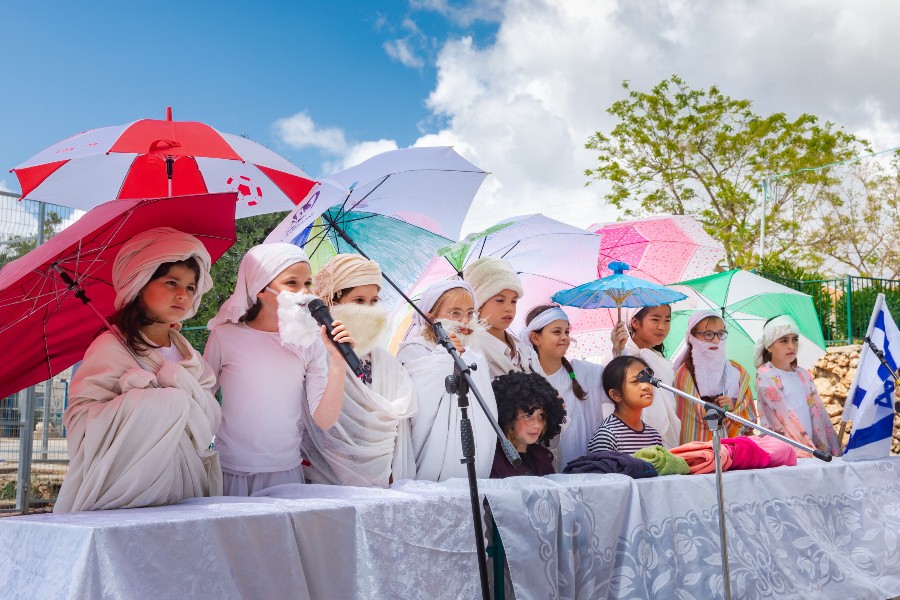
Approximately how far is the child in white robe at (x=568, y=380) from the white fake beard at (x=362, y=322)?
5.77 ft

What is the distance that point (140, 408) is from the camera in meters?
3.14

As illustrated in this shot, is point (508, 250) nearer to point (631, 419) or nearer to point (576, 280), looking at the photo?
point (576, 280)

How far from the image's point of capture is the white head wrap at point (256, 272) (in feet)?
12.3

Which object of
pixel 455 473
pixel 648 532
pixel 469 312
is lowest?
pixel 648 532

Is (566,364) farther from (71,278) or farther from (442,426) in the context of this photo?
(71,278)

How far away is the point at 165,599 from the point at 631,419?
334cm

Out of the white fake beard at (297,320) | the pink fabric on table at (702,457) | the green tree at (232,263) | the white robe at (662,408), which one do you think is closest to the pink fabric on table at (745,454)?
the pink fabric on table at (702,457)

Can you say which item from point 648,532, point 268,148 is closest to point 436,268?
point 268,148

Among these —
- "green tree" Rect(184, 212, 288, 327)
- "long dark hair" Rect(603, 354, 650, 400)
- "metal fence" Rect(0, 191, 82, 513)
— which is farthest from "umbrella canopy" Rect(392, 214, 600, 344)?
"green tree" Rect(184, 212, 288, 327)

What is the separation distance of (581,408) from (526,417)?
Result: 3.37 feet

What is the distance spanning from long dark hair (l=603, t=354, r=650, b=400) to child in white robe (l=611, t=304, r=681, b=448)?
454mm

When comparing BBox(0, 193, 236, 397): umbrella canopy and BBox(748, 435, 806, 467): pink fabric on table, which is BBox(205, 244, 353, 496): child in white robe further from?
BBox(748, 435, 806, 467): pink fabric on table

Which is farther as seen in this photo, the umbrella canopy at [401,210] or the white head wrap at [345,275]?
the umbrella canopy at [401,210]

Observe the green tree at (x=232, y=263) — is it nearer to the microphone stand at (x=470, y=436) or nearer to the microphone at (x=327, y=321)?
the microphone at (x=327, y=321)
